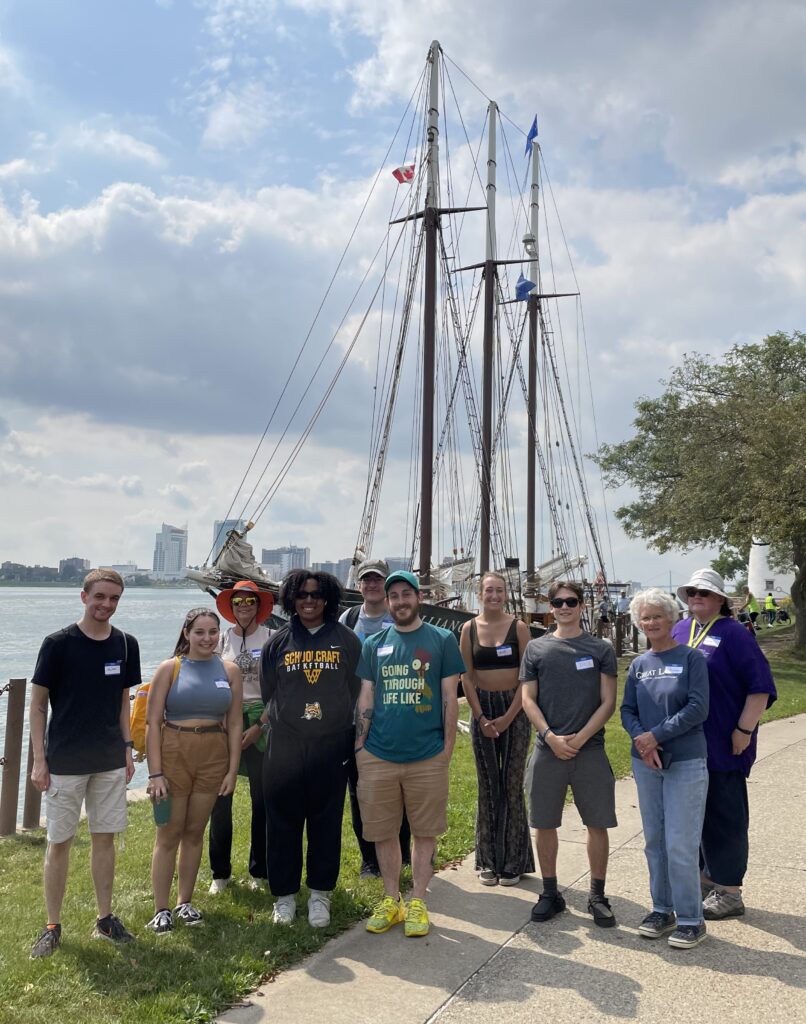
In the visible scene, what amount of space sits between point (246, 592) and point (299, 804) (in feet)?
4.50

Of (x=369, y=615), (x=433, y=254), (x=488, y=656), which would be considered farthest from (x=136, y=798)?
(x=433, y=254)

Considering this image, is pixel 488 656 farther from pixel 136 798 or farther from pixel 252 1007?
pixel 136 798

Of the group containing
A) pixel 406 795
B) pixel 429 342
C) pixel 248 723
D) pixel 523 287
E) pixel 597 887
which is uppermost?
pixel 523 287

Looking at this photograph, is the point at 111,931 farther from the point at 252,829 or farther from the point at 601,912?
the point at 601,912

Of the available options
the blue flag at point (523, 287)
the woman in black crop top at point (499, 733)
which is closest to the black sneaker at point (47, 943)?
the woman in black crop top at point (499, 733)

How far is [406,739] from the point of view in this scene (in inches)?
182

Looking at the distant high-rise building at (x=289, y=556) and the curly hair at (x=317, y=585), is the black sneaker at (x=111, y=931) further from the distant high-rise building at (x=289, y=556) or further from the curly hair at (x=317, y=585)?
the distant high-rise building at (x=289, y=556)

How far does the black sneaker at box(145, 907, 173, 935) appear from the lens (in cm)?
453

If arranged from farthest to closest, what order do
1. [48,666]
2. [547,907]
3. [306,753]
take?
[306,753] → [547,907] → [48,666]

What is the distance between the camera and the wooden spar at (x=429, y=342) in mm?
22219

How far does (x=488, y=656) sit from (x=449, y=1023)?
221 cm

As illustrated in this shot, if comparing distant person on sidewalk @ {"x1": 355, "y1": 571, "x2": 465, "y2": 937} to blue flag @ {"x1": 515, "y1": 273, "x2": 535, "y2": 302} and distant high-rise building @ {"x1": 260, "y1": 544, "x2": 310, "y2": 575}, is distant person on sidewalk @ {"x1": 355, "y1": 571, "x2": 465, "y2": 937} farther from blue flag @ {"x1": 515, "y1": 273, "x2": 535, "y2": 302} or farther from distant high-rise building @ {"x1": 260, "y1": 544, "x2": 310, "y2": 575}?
distant high-rise building @ {"x1": 260, "y1": 544, "x2": 310, "y2": 575}

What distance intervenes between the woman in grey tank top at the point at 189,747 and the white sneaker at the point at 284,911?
0.42 meters

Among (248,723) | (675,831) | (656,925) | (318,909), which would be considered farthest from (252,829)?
(675,831)
